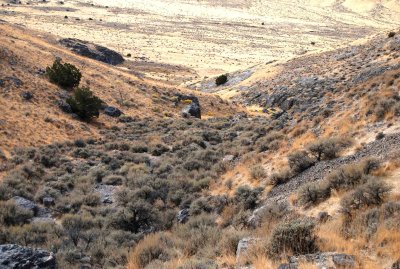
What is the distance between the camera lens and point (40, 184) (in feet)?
57.5

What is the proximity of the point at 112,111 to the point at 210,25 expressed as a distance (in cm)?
9791

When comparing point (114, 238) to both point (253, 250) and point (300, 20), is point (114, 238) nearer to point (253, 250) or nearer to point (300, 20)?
point (253, 250)

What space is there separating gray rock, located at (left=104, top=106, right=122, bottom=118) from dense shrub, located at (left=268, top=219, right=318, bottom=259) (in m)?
26.0

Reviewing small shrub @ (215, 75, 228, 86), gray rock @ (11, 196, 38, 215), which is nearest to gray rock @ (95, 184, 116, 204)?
gray rock @ (11, 196, 38, 215)

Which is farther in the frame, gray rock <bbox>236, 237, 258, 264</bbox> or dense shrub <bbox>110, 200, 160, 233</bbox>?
dense shrub <bbox>110, 200, 160, 233</bbox>

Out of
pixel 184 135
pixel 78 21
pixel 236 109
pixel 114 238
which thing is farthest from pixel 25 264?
pixel 78 21

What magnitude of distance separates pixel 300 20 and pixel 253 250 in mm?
145540

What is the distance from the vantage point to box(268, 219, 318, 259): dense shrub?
21.9 feet

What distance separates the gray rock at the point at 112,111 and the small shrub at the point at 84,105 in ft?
6.28

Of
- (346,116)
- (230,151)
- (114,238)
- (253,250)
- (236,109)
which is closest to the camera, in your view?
(253,250)

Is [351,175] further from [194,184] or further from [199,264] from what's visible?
[194,184]

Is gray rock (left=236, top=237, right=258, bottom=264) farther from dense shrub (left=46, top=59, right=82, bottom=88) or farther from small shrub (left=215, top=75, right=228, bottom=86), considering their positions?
small shrub (left=215, top=75, right=228, bottom=86)

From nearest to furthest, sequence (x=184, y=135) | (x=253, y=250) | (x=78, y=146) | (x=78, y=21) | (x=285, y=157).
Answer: (x=253, y=250)
(x=285, y=157)
(x=78, y=146)
(x=184, y=135)
(x=78, y=21)

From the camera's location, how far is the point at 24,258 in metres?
7.95
